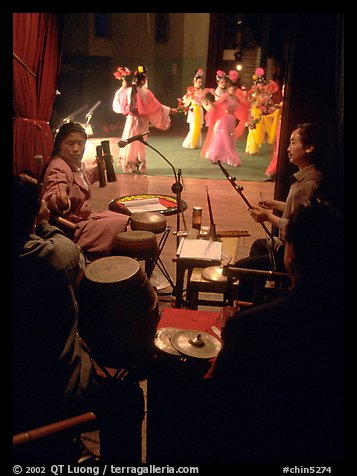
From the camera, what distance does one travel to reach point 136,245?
3.47m

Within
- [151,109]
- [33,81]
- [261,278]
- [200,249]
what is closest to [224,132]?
[151,109]

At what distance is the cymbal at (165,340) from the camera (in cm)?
208

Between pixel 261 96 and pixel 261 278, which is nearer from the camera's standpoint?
pixel 261 278

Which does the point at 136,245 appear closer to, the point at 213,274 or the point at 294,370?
the point at 213,274

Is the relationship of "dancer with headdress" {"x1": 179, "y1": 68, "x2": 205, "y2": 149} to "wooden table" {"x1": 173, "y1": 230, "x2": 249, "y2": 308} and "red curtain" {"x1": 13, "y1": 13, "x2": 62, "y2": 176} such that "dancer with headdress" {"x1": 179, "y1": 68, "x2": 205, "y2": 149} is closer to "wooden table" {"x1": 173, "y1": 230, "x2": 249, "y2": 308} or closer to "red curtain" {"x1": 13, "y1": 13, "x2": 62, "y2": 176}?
"red curtain" {"x1": 13, "y1": 13, "x2": 62, "y2": 176}

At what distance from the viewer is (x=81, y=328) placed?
2238 millimetres

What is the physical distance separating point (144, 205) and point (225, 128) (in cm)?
627

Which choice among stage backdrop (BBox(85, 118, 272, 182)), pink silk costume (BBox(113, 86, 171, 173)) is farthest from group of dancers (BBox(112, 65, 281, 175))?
stage backdrop (BBox(85, 118, 272, 182))

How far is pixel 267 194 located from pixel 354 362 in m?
6.26

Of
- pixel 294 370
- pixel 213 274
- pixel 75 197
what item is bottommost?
pixel 213 274

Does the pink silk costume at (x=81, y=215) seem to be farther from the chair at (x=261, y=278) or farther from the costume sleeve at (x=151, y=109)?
the costume sleeve at (x=151, y=109)

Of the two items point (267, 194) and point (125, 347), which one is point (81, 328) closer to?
point (125, 347)

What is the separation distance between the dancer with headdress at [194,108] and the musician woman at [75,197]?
8.05 m

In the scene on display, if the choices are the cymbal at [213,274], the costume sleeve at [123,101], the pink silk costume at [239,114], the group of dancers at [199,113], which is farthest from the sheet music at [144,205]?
the pink silk costume at [239,114]
